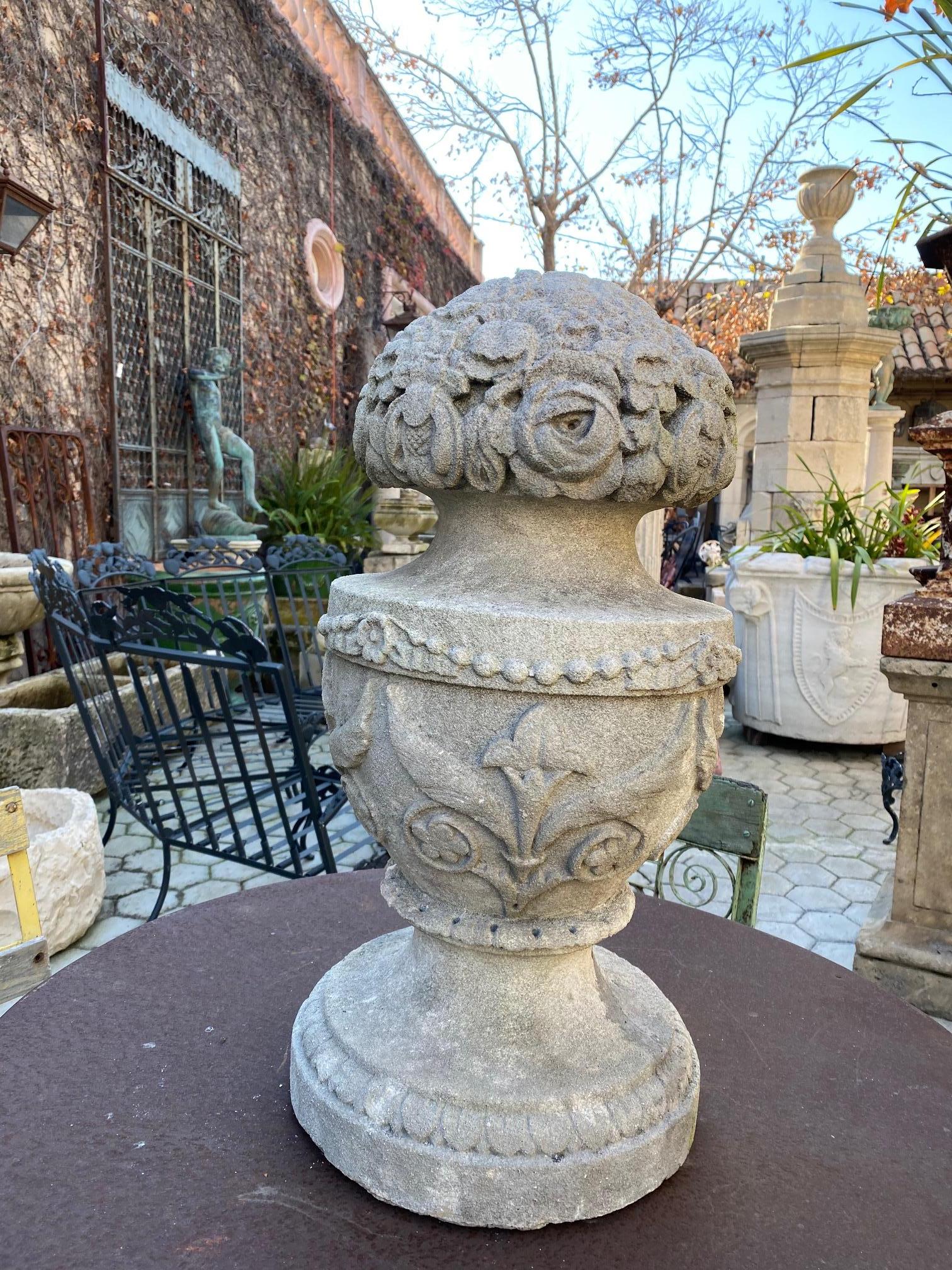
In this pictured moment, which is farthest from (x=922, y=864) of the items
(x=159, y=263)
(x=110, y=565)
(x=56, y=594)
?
(x=159, y=263)

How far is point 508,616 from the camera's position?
939mm

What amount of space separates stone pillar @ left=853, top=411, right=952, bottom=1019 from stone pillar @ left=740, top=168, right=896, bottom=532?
3330mm

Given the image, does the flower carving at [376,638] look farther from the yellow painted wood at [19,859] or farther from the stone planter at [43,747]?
the stone planter at [43,747]

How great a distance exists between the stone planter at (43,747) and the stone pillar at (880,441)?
22.1 ft

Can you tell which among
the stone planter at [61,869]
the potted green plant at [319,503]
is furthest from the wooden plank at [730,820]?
the potted green plant at [319,503]

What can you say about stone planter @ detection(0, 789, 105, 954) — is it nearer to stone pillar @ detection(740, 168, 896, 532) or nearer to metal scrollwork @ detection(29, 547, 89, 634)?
metal scrollwork @ detection(29, 547, 89, 634)

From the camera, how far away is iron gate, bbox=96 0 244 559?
16.5ft

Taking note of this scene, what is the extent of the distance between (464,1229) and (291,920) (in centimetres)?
72

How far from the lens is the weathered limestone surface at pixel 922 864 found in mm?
2375

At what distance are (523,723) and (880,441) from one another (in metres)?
8.08

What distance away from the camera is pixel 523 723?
3.12 feet

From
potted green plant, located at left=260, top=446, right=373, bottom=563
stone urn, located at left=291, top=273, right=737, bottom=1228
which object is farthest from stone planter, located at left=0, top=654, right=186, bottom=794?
potted green plant, located at left=260, top=446, right=373, bottom=563

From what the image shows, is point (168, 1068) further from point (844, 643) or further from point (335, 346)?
point (335, 346)

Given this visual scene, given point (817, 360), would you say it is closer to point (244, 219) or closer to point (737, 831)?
point (244, 219)
